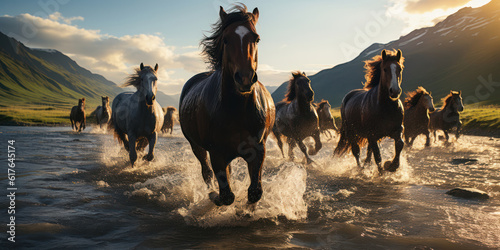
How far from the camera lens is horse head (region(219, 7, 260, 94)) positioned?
3.26 m

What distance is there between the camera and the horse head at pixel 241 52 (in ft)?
10.7

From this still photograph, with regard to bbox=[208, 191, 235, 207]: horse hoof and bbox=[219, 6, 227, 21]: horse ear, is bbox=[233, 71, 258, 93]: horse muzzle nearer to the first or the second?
bbox=[219, 6, 227, 21]: horse ear

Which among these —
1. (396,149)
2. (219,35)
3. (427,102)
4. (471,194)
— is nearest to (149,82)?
(219,35)

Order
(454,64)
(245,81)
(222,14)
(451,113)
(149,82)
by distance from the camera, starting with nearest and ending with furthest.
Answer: (245,81), (222,14), (149,82), (451,113), (454,64)

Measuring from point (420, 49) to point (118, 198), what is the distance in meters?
203

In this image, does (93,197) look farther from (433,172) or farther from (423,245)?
(433,172)

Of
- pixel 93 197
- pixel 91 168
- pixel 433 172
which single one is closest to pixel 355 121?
pixel 433 172

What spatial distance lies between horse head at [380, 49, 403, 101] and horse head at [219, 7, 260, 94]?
14.1ft

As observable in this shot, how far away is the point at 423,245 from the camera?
136 inches

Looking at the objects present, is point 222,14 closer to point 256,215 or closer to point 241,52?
point 241,52

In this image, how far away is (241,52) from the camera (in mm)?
3402

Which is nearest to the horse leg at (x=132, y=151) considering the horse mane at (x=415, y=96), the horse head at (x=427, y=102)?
the horse mane at (x=415, y=96)

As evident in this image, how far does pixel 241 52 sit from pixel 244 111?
799mm

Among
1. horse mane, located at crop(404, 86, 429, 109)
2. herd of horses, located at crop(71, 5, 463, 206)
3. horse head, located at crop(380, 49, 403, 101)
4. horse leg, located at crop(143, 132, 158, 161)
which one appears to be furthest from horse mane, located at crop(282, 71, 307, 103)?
horse mane, located at crop(404, 86, 429, 109)
